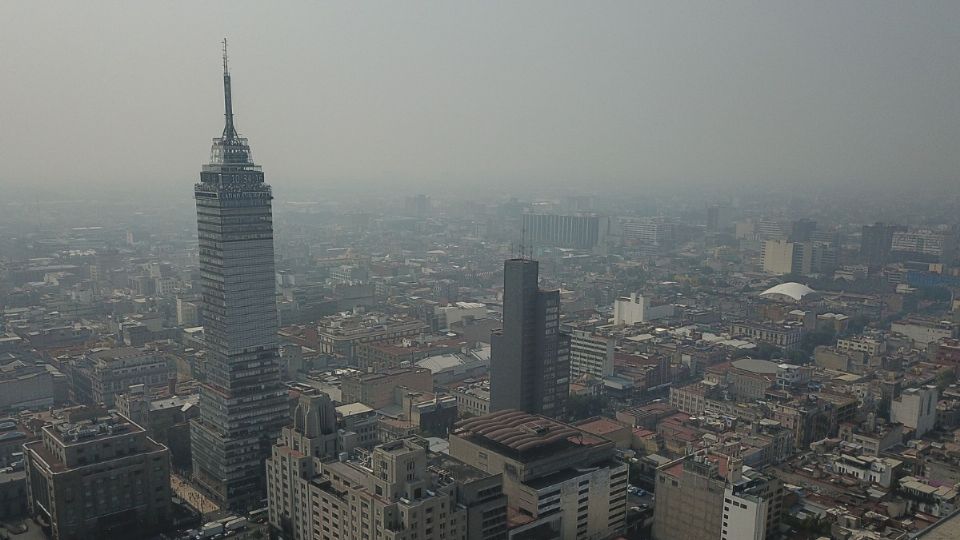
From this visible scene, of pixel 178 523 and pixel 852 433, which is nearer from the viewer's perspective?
pixel 178 523

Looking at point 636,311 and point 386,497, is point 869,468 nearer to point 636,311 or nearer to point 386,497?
point 386,497

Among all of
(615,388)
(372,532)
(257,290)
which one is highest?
(257,290)

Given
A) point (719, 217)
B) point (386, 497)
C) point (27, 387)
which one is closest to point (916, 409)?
point (386, 497)

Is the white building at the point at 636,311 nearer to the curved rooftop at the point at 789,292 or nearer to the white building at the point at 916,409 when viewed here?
the curved rooftop at the point at 789,292

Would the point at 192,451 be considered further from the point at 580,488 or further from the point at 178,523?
the point at 580,488

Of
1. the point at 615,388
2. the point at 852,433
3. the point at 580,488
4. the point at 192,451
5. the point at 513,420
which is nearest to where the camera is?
the point at 580,488

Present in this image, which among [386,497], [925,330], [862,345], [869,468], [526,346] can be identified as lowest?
[869,468]

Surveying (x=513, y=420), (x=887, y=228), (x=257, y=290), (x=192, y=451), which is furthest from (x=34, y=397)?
(x=887, y=228)
